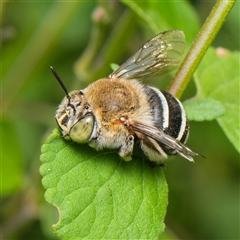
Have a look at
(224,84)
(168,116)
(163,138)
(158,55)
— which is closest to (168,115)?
(168,116)

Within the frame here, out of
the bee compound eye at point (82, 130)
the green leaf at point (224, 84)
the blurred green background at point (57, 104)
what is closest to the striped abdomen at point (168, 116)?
the bee compound eye at point (82, 130)

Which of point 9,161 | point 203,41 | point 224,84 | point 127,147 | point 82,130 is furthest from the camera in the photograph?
point 9,161

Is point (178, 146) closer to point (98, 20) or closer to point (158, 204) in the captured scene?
point (158, 204)

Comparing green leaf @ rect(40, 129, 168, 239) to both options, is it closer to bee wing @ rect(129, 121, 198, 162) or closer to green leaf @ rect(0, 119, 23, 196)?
bee wing @ rect(129, 121, 198, 162)

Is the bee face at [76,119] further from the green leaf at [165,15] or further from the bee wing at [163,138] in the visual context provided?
the green leaf at [165,15]

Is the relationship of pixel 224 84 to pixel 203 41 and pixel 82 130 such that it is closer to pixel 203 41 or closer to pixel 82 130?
pixel 203 41
